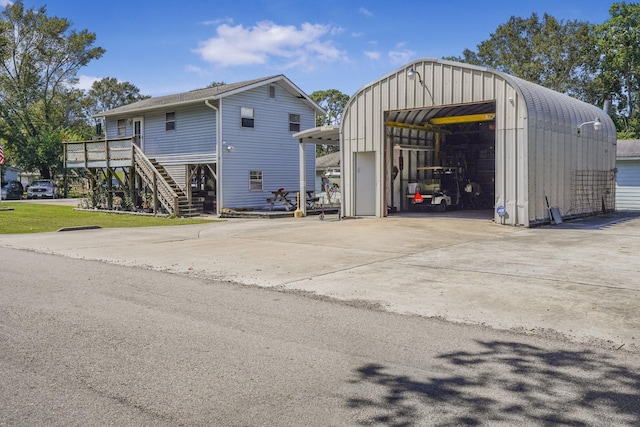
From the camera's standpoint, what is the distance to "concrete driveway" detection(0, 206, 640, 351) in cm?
610

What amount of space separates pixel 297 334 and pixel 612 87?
139 feet

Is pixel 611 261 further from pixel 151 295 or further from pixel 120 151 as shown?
pixel 120 151

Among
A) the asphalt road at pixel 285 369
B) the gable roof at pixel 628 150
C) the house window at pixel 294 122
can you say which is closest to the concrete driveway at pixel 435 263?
the asphalt road at pixel 285 369

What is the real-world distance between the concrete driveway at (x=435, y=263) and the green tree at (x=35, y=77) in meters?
34.0

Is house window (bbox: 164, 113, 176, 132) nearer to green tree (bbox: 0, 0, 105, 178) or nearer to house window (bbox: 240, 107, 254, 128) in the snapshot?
house window (bbox: 240, 107, 254, 128)

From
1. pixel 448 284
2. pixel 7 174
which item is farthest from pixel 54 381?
pixel 7 174

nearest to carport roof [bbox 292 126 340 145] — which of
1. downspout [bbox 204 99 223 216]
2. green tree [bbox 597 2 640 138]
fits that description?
downspout [bbox 204 99 223 216]

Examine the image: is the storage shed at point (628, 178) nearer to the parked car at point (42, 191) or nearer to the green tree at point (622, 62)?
the green tree at point (622, 62)

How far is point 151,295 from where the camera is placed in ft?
23.4

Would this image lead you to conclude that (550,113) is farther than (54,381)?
Yes

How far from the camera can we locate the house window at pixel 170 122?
1021 inches

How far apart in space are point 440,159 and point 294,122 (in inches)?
295

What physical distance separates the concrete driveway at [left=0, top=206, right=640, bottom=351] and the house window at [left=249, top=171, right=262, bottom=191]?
8380mm

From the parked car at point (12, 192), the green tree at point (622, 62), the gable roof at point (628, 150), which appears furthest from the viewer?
the parked car at point (12, 192)
